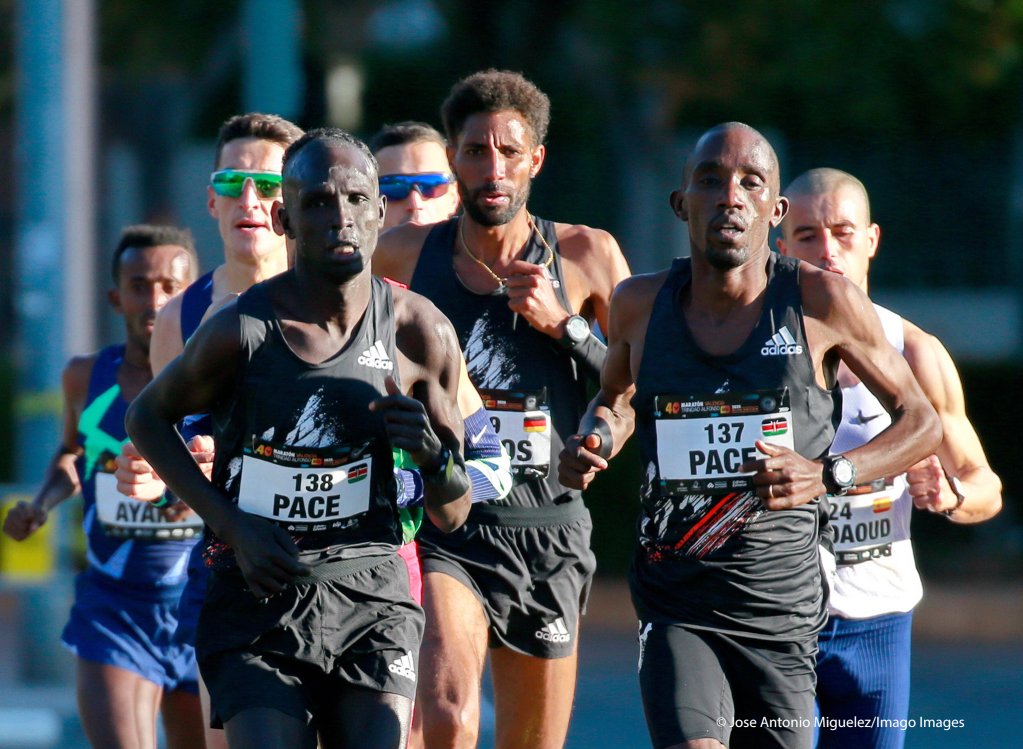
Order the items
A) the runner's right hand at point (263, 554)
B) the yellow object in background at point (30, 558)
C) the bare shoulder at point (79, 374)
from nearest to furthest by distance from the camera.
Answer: the runner's right hand at point (263, 554), the bare shoulder at point (79, 374), the yellow object in background at point (30, 558)

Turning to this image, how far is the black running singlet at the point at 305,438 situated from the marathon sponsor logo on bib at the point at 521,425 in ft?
4.94

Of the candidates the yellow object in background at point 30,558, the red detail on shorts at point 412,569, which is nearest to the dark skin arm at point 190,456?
the red detail on shorts at point 412,569

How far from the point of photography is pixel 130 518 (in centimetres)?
632

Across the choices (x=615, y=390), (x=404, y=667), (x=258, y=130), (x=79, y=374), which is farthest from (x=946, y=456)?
Answer: (x=79, y=374)

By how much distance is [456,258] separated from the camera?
6043mm

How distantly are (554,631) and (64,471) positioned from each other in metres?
2.17

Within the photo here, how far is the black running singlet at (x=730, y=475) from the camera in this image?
4.77 metres

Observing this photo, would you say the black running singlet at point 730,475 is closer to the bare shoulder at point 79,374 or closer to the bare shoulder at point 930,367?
the bare shoulder at point 930,367

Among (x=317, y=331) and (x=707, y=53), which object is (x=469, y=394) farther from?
(x=707, y=53)

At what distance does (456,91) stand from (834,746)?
260 centimetres

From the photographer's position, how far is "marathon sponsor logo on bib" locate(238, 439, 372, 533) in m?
4.34

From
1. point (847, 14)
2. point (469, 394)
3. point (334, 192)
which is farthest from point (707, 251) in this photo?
point (847, 14)

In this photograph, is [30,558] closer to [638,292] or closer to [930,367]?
[638,292]

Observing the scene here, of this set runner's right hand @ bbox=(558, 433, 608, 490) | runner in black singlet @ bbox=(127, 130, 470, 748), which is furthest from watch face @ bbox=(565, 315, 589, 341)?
runner in black singlet @ bbox=(127, 130, 470, 748)
